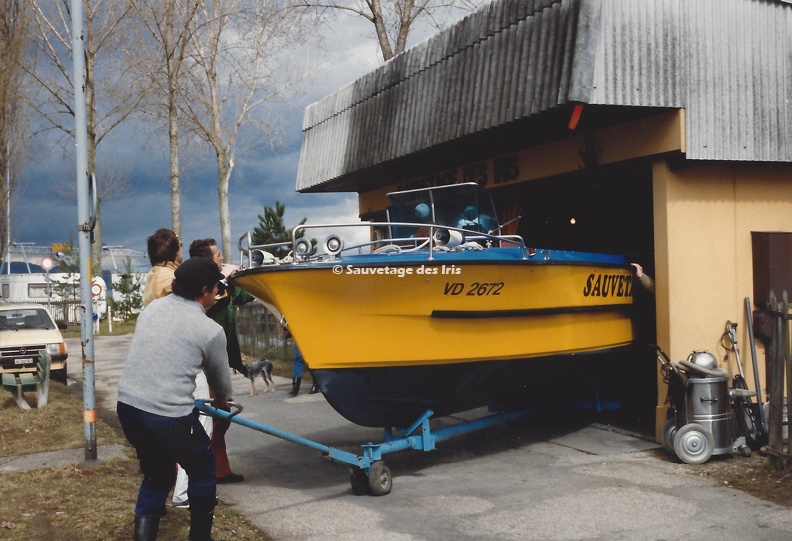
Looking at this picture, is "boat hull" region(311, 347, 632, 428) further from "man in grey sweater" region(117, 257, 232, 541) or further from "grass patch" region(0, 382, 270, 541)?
"man in grey sweater" region(117, 257, 232, 541)

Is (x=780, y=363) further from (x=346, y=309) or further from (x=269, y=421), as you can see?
(x=269, y=421)

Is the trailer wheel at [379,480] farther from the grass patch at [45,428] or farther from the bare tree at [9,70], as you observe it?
the bare tree at [9,70]

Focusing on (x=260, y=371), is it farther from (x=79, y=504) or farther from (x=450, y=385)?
(x=79, y=504)

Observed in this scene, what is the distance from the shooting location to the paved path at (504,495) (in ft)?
18.0

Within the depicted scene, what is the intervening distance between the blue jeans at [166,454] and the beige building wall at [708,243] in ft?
16.5

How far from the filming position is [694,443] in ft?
23.4

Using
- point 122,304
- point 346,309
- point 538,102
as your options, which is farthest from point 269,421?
point 122,304

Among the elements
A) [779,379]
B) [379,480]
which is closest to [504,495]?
[379,480]

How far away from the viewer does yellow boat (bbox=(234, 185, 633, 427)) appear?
21.1 feet

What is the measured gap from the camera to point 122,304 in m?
40.7

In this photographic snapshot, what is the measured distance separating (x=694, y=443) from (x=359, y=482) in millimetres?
2975

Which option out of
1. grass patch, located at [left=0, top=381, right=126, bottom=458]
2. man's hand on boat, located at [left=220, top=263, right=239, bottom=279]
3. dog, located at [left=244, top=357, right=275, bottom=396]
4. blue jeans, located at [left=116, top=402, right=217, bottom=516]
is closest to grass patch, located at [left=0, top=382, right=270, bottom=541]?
grass patch, located at [left=0, top=381, right=126, bottom=458]

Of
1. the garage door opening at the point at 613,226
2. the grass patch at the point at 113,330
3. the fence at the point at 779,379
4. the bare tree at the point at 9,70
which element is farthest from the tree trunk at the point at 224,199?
the fence at the point at 779,379

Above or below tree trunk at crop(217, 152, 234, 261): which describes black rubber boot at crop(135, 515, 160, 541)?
below
